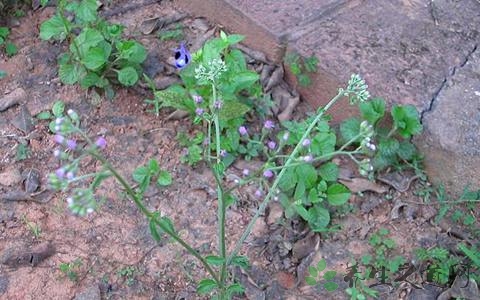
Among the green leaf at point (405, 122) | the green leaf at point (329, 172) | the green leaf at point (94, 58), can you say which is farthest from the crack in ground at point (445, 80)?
the green leaf at point (94, 58)

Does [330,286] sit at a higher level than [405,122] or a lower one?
lower

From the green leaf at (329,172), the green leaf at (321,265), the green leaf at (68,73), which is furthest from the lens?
the green leaf at (68,73)

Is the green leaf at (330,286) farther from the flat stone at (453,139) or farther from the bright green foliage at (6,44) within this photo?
the bright green foliage at (6,44)

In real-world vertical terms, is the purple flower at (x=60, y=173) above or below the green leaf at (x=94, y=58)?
above

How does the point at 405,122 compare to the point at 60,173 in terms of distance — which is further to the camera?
the point at 405,122

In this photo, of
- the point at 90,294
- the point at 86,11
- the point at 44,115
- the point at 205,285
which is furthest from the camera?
the point at 44,115

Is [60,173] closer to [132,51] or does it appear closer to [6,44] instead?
[132,51]

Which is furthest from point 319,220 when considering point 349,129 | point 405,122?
point 405,122

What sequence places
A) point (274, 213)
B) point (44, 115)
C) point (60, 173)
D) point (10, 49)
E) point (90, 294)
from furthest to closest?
point (10, 49), point (44, 115), point (274, 213), point (90, 294), point (60, 173)
